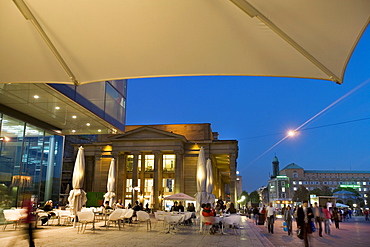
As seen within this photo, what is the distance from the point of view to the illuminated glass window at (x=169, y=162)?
56.2 metres

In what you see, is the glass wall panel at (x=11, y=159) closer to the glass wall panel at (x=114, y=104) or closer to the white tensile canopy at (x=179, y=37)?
the glass wall panel at (x=114, y=104)

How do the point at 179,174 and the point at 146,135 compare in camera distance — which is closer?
the point at 179,174

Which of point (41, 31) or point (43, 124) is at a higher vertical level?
point (43, 124)

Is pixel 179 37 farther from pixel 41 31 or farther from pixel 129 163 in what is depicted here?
pixel 129 163

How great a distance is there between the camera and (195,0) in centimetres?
332

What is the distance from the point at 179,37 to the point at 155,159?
156ft

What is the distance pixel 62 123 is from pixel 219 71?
17.5 metres

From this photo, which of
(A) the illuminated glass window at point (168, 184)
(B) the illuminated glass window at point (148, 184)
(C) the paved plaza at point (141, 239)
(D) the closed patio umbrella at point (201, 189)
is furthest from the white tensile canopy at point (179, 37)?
(B) the illuminated glass window at point (148, 184)

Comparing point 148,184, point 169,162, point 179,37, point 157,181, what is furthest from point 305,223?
point 148,184

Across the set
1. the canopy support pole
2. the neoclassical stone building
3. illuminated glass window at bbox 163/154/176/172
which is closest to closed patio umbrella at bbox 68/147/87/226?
the canopy support pole

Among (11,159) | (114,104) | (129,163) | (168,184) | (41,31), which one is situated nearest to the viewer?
(41,31)

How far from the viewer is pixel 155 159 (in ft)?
167

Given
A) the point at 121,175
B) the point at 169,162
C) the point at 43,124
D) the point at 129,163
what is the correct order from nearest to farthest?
the point at 43,124 < the point at 121,175 < the point at 169,162 < the point at 129,163

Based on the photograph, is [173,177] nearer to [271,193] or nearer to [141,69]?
[141,69]
